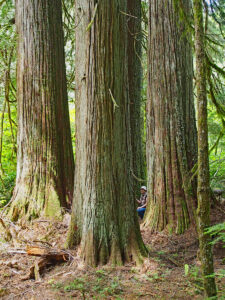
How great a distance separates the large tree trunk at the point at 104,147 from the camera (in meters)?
4.46

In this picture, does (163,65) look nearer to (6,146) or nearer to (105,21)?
(105,21)

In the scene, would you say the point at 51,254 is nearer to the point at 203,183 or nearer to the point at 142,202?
the point at 203,183

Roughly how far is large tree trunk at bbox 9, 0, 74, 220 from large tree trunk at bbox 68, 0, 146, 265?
2074mm

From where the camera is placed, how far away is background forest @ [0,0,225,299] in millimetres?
3789

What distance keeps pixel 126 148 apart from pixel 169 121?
1731 millimetres

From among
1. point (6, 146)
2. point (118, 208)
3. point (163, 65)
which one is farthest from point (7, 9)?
point (118, 208)

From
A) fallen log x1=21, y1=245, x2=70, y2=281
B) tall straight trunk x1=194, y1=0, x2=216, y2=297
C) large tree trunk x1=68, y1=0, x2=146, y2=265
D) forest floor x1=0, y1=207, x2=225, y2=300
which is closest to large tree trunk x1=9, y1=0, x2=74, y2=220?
forest floor x1=0, y1=207, x2=225, y2=300

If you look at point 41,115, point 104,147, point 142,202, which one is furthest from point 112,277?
point 41,115

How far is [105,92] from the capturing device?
454 centimetres

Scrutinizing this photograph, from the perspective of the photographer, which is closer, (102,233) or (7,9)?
(102,233)

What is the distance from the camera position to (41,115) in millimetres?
6738

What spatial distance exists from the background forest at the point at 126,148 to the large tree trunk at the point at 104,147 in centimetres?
1

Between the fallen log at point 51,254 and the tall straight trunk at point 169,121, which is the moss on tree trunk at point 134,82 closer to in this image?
the tall straight trunk at point 169,121

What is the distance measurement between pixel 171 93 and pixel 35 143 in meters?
2.85
